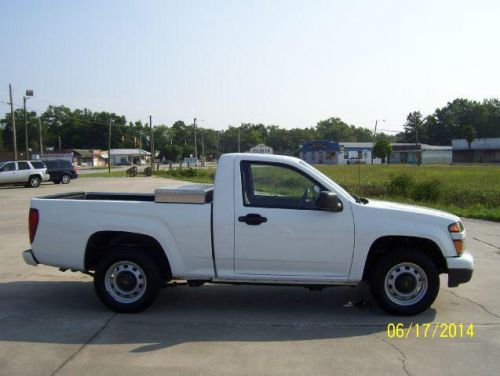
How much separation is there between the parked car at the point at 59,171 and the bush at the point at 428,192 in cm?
2631

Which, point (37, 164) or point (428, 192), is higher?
point (37, 164)

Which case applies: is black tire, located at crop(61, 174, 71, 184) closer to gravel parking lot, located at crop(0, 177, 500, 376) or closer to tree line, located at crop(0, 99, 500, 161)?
gravel parking lot, located at crop(0, 177, 500, 376)

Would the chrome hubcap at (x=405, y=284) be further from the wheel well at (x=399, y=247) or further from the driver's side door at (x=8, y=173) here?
the driver's side door at (x=8, y=173)

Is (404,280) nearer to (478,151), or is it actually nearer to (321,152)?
(321,152)

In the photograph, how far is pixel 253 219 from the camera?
5680 mm

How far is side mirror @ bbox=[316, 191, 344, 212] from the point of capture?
557 cm

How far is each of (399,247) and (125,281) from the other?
3.23 metres

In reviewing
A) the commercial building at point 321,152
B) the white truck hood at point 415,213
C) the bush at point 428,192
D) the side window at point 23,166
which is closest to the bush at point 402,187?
the bush at point 428,192

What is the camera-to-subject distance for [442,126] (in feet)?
469

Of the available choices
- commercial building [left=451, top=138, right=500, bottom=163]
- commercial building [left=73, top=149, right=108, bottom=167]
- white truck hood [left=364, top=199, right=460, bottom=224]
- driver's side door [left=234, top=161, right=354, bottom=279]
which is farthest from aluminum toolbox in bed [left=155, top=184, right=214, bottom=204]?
commercial building [left=73, top=149, right=108, bottom=167]

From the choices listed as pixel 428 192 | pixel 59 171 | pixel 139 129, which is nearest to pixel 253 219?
pixel 428 192

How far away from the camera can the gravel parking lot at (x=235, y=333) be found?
4.45 meters
